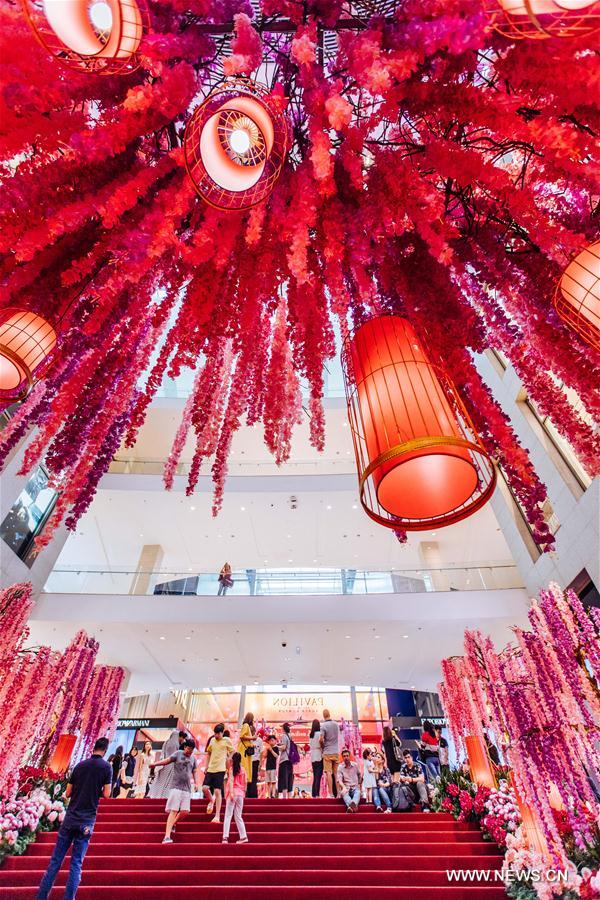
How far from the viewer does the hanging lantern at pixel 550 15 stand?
85 cm

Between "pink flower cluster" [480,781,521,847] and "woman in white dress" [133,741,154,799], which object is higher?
"woman in white dress" [133,741,154,799]

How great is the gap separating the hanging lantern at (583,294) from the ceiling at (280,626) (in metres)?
8.38

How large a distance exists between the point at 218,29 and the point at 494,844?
6064mm

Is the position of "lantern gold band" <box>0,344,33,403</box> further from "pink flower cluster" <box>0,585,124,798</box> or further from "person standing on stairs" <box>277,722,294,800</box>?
"person standing on stairs" <box>277,722,294,800</box>

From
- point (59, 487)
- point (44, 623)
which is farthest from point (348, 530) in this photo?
point (59, 487)

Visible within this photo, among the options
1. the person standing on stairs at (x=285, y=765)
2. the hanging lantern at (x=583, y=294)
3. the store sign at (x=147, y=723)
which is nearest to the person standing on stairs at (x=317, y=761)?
the person standing on stairs at (x=285, y=765)

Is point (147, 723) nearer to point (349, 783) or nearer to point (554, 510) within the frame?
point (349, 783)

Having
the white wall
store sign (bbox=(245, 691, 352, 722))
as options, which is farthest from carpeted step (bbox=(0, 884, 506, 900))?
store sign (bbox=(245, 691, 352, 722))

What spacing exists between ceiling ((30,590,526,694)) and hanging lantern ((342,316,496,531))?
8.39m

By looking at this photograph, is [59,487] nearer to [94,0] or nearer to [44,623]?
[94,0]

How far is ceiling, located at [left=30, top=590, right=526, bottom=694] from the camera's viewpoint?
8844 mm

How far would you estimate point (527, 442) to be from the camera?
7.76 m

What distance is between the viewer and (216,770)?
5.37 meters

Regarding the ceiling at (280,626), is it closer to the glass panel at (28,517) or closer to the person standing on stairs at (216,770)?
the glass panel at (28,517)
